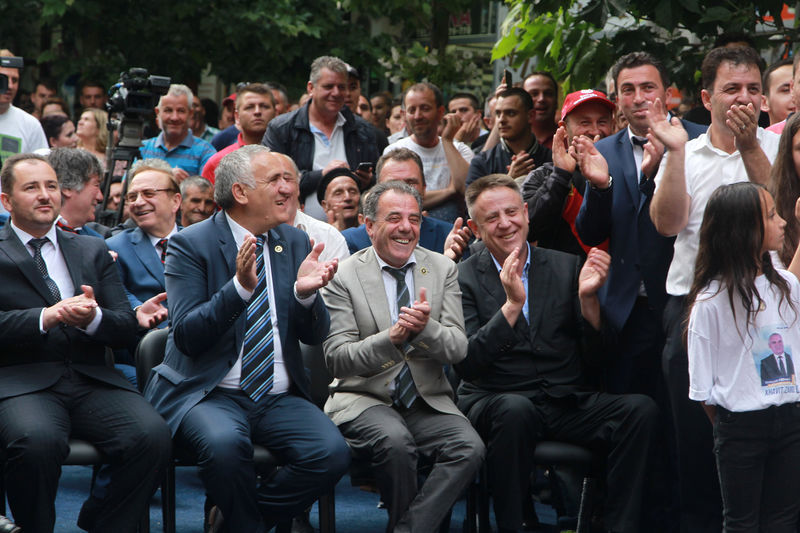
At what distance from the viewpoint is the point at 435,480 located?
15.2ft

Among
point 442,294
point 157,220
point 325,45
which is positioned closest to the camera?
point 442,294

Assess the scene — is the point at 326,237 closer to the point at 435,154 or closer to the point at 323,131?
the point at 323,131

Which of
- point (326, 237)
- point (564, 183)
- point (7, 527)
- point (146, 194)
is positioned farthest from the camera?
point (146, 194)

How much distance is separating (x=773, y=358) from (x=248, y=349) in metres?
2.19

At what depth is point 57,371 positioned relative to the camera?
15.4ft

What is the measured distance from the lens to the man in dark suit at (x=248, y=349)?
4.47m

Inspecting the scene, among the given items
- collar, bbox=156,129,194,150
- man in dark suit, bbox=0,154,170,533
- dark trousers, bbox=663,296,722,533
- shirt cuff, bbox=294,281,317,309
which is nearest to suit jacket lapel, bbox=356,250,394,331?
shirt cuff, bbox=294,281,317,309

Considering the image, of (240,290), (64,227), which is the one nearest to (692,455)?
(240,290)

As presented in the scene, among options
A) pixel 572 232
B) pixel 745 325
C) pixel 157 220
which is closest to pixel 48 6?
pixel 157 220

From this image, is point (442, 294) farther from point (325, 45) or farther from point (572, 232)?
point (325, 45)

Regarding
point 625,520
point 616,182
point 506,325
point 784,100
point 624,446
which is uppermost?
point 784,100

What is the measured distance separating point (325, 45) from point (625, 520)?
10749 mm

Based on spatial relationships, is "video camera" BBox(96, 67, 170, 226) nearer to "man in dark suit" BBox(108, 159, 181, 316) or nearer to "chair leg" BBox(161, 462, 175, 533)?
"man in dark suit" BBox(108, 159, 181, 316)

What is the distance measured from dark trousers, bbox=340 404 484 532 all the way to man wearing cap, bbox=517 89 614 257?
1.34 metres
